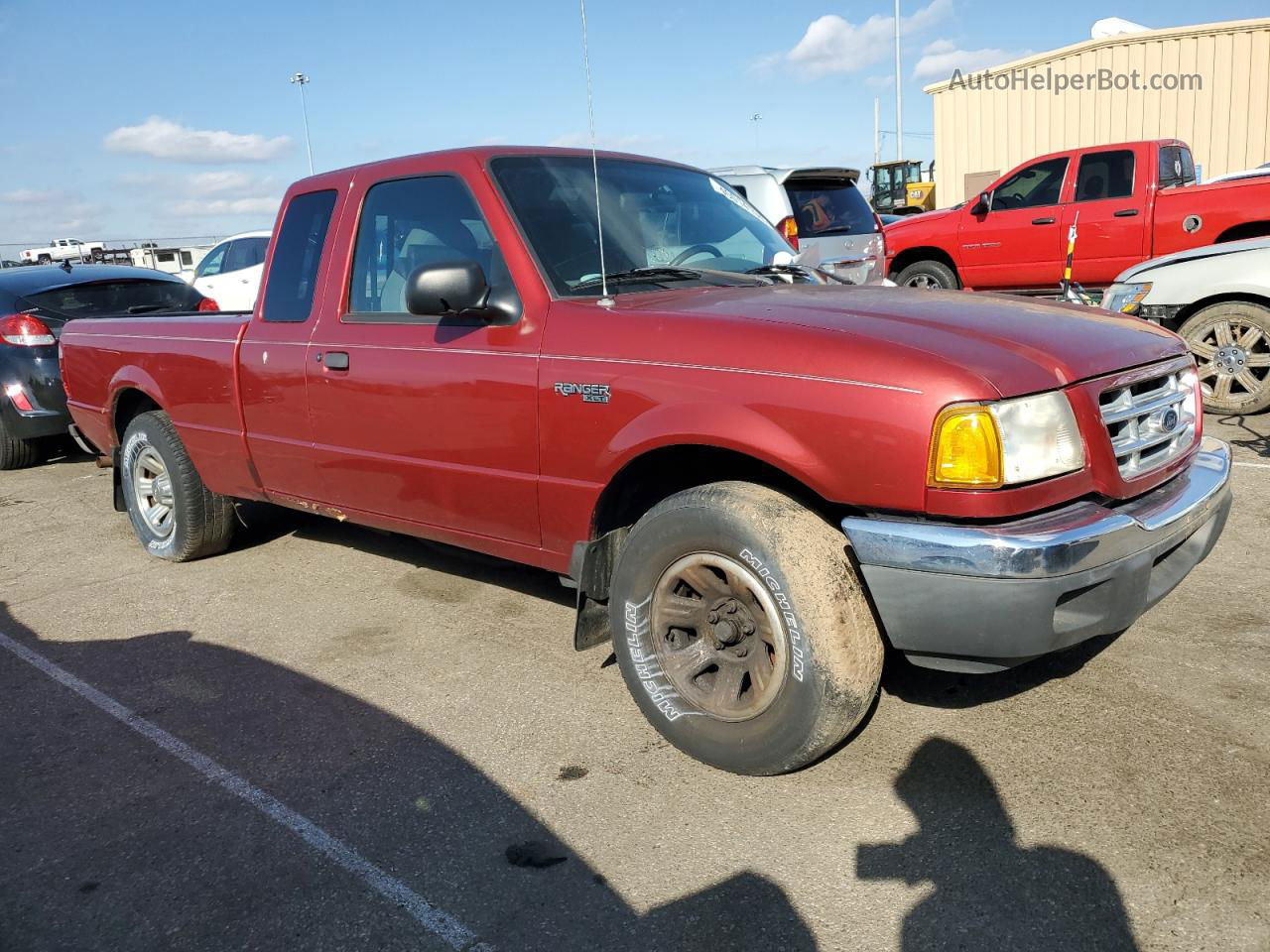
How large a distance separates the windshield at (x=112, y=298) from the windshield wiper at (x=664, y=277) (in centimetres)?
527

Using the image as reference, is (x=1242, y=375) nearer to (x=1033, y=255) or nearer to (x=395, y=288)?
(x=1033, y=255)

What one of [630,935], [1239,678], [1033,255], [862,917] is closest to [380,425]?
[630,935]

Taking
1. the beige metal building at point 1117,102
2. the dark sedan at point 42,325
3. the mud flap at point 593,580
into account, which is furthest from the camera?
the beige metal building at point 1117,102

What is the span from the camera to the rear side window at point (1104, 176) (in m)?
10.1

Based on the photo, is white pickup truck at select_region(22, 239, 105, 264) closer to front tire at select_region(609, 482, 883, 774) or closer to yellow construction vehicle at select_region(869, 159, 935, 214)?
yellow construction vehicle at select_region(869, 159, 935, 214)

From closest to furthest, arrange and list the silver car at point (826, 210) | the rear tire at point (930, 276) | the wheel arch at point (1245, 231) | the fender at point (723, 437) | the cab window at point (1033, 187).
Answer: the fender at point (723, 437) → the wheel arch at point (1245, 231) → the silver car at point (826, 210) → the cab window at point (1033, 187) → the rear tire at point (930, 276)

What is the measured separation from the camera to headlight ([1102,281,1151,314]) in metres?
6.94

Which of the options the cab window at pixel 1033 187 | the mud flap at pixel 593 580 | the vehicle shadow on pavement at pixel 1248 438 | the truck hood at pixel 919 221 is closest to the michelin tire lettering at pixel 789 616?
the mud flap at pixel 593 580

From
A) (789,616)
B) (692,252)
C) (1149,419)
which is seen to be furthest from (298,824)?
(1149,419)

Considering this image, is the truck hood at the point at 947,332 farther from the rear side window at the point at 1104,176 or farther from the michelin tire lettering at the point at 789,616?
the rear side window at the point at 1104,176

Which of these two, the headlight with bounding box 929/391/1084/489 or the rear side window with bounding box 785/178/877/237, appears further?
the rear side window with bounding box 785/178/877/237

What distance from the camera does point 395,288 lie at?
3779mm

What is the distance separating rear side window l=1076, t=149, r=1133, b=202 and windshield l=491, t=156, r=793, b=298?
7766 millimetres

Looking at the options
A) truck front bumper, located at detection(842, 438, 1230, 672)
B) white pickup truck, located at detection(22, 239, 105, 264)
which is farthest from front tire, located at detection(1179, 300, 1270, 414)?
white pickup truck, located at detection(22, 239, 105, 264)
